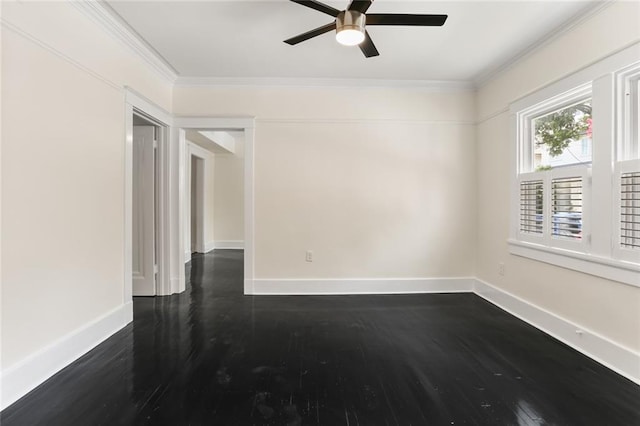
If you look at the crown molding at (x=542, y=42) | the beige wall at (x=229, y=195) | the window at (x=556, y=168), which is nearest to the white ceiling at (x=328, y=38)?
the crown molding at (x=542, y=42)

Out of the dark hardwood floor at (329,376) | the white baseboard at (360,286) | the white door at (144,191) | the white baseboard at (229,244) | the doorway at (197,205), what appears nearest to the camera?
the dark hardwood floor at (329,376)

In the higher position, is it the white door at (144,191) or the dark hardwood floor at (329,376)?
the white door at (144,191)

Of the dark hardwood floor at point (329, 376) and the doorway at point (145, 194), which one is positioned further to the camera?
the doorway at point (145, 194)

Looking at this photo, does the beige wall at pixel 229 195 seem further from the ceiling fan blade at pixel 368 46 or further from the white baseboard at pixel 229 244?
the ceiling fan blade at pixel 368 46

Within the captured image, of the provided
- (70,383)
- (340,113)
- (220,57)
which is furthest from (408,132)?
(70,383)

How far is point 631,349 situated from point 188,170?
20.1 feet

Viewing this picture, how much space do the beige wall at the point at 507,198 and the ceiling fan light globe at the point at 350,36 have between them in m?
1.76

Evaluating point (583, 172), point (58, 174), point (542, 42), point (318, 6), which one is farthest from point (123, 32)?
point (583, 172)

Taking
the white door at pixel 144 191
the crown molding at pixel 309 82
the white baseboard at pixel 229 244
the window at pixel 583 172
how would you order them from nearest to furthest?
the window at pixel 583 172
the white door at pixel 144 191
the crown molding at pixel 309 82
the white baseboard at pixel 229 244

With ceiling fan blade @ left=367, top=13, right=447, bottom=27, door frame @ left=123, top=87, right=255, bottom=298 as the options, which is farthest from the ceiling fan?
door frame @ left=123, top=87, right=255, bottom=298

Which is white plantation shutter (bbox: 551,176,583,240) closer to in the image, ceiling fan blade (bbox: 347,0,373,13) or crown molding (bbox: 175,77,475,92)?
crown molding (bbox: 175,77,475,92)

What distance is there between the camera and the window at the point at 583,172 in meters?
2.08

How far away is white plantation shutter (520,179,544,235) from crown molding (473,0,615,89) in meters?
1.22

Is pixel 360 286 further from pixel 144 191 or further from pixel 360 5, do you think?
pixel 360 5
